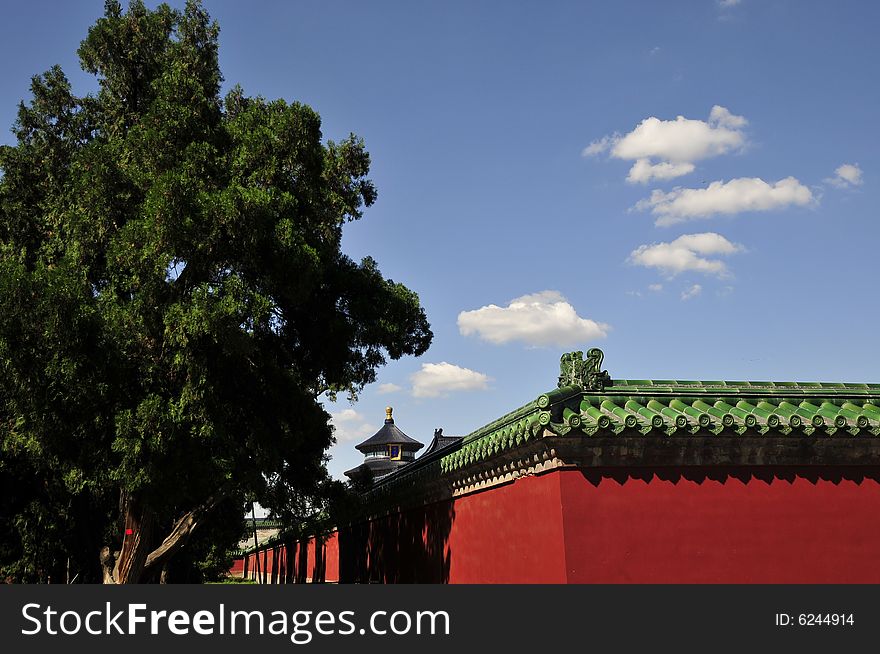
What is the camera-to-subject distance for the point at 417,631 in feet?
25.8

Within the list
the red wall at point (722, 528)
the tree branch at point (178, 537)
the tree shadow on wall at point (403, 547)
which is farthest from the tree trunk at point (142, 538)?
the red wall at point (722, 528)

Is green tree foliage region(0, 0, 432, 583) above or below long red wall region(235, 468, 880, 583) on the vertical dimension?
above

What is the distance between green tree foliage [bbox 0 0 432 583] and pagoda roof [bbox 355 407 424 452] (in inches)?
1103

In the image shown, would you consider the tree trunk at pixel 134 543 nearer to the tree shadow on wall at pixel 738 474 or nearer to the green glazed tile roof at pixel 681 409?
the green glazed tile roof at pixel 681 409

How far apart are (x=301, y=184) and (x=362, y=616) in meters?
7.23

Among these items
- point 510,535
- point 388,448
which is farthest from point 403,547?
point 388,448

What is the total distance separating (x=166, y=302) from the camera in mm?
11648

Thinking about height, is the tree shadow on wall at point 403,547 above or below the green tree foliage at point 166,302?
below

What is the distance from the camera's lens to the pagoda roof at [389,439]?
43562 millimetres

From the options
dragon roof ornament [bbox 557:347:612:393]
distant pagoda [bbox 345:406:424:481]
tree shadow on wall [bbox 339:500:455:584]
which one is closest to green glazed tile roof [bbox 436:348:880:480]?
dragon roof ornament [bbox 557:347:612:393]

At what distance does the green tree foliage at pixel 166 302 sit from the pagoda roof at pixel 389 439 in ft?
91.9

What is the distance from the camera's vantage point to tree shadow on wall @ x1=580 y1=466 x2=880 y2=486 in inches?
374

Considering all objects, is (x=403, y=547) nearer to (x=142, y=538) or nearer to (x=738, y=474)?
(x=142, y=538)

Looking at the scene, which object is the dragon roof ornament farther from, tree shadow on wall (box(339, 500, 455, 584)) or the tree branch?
the tree branch
